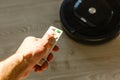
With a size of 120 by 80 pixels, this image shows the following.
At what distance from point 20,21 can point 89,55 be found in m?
0.41

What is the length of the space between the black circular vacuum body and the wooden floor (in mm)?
52

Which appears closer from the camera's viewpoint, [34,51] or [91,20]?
[34,51]

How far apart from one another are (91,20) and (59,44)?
20 cm

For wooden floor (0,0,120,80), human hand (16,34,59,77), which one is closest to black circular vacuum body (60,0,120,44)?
wooden floor (0,0,120,80)

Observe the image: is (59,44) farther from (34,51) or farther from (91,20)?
(34,51)

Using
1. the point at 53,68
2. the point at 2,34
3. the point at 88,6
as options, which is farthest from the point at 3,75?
the point at 88,6

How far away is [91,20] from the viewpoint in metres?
1.26

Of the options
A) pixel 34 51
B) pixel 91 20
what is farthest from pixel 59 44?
pixel 34 51

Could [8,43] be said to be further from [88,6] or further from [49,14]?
[88,6]

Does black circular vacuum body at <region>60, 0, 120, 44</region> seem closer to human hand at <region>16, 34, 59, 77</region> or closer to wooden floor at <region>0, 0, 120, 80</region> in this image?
wooden floor at <region>0, 0, 120, 80</region>

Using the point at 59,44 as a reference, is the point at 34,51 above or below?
above

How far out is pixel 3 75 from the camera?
0.87m

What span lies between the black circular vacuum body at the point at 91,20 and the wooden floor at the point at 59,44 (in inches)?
2.0

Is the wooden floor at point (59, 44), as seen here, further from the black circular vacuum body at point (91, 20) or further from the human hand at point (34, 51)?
the human hand at point (34, 51)
